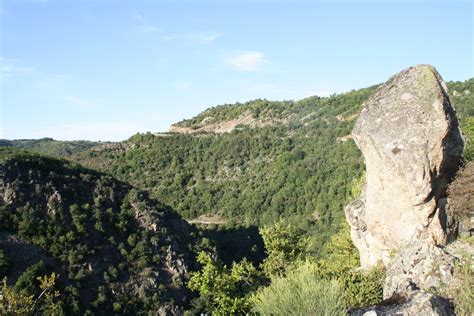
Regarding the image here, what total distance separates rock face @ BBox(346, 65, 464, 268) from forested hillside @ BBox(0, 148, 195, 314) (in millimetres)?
17058

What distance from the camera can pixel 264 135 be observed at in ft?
217

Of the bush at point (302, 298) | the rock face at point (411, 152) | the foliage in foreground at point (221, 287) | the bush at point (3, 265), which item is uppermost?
the rock face at point (411, 152)

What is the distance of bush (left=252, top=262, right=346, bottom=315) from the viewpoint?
8828mm

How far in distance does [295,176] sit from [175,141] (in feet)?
78.5

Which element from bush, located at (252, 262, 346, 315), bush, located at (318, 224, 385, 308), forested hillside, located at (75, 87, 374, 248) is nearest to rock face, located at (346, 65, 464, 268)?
bush, located at (318, 224, 385, 308)

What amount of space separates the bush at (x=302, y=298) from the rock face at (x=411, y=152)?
4715 millimetres

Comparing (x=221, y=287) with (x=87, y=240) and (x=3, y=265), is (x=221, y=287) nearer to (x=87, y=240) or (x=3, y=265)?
(x=3, y=265)

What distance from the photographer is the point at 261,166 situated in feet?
191

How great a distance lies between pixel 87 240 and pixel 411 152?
22009mm

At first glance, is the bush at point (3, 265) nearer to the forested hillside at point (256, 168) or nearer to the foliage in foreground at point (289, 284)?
the foliage in foreground at point (289, 284)

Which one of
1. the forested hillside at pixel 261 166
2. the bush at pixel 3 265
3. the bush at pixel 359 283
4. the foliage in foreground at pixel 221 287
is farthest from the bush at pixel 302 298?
the forested hillside at pixel 261 166

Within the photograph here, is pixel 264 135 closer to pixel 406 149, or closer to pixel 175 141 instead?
pixel 175 141

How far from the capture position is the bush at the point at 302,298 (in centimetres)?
883

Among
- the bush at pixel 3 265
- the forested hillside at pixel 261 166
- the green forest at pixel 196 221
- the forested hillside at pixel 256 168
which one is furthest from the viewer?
the forested hillside at pixel 256 168
